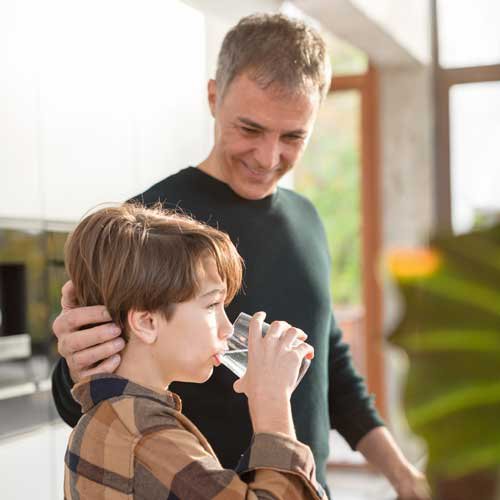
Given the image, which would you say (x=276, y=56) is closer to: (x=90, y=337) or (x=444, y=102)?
(x=90, y=337)

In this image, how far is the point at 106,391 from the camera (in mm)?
1112

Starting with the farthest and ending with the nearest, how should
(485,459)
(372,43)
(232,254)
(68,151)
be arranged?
(372,43) < (68,151) < (232,254) < (485,459)

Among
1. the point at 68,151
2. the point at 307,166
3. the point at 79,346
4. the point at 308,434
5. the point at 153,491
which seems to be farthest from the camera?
the point at 307,166

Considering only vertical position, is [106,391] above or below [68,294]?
below

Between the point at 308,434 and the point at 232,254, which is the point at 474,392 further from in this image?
the point at 308,434

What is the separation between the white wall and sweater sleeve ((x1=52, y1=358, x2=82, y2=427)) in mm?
1425

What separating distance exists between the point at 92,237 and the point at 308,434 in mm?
599

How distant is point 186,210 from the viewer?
5.18ft

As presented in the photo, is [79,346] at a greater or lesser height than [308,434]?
greater

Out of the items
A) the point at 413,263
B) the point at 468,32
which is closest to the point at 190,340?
the point at 413,263

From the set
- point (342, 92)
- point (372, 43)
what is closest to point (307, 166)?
point (342, 92)

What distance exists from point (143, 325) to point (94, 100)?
7.23 feet

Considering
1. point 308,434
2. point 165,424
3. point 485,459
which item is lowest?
point 308,434

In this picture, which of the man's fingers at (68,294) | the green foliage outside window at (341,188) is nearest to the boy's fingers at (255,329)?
the man's fingers at (68,294)
